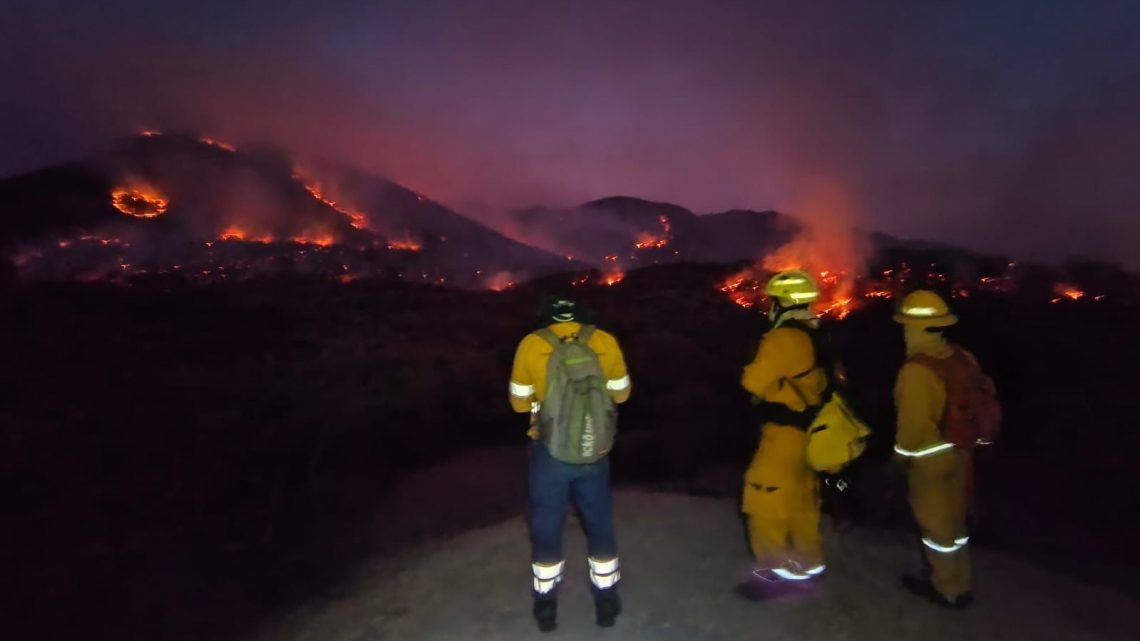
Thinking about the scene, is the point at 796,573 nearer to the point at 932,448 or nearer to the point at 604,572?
the point at 932,448

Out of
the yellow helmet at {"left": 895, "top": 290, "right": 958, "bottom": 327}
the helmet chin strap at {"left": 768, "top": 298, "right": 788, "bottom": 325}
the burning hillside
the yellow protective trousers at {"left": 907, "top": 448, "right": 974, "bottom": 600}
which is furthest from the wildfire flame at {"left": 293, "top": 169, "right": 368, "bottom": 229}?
the yellow protective trousers at {"left": 907, "top": 448, "right": 974, "bottom": 600}

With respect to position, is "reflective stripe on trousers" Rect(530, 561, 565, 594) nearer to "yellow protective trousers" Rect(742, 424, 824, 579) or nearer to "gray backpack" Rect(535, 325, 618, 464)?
"gray backpack" Rect(535, 325, 618, 464)

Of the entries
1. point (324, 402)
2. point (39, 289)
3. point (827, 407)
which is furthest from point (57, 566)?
point (39, 289)

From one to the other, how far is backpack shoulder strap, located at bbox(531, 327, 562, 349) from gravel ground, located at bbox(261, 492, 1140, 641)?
1999 mm

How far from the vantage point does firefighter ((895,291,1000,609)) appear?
5.04 meters

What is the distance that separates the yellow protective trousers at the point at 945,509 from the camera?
5.11m

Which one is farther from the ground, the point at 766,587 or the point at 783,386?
the point at 783,386

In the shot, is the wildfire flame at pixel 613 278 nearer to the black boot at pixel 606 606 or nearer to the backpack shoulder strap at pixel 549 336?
the black boot at pixel 606 606

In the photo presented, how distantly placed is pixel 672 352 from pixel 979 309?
7963 mm

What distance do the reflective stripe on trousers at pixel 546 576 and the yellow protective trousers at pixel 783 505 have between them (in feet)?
4.73

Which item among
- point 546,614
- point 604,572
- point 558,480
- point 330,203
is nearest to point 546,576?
point 546,614

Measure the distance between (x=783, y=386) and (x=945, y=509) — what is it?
4.69 feet

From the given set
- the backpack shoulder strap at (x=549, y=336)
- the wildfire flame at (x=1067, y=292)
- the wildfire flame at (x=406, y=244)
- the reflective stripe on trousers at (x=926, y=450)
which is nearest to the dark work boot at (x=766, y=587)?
the reflective stripe on trousers at (x=926, y=450)

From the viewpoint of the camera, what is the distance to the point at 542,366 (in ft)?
15.8
